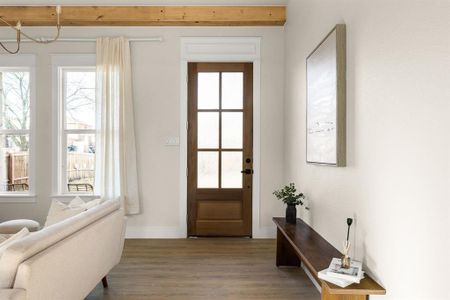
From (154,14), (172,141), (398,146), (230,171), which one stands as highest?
(154,14)

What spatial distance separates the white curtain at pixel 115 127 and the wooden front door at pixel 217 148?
2.58 ft

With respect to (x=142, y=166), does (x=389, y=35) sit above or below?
above

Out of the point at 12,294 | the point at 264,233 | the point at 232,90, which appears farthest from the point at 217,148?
the point at 12,294

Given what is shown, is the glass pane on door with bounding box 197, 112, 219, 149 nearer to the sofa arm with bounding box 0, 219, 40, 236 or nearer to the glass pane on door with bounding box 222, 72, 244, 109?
the glass pane on door with bounding box 222, 72, 244, 109

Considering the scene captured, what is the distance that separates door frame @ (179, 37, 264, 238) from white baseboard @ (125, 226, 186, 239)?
6 centimetres

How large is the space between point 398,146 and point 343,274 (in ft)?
2.42

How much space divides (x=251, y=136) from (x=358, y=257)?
268 cm

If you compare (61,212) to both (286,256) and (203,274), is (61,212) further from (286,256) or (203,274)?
(286,256)

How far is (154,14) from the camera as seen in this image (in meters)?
4.33

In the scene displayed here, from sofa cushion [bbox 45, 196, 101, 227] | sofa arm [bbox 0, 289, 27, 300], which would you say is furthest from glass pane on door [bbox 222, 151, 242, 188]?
sofa arm [bbox 0, 289, 27, 300]

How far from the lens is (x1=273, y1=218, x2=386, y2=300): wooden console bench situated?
1.70m

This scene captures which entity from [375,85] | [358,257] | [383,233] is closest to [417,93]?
[375,85]

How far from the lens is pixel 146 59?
453 cm

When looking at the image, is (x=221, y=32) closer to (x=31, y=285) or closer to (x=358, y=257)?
(x=358, y=257)
